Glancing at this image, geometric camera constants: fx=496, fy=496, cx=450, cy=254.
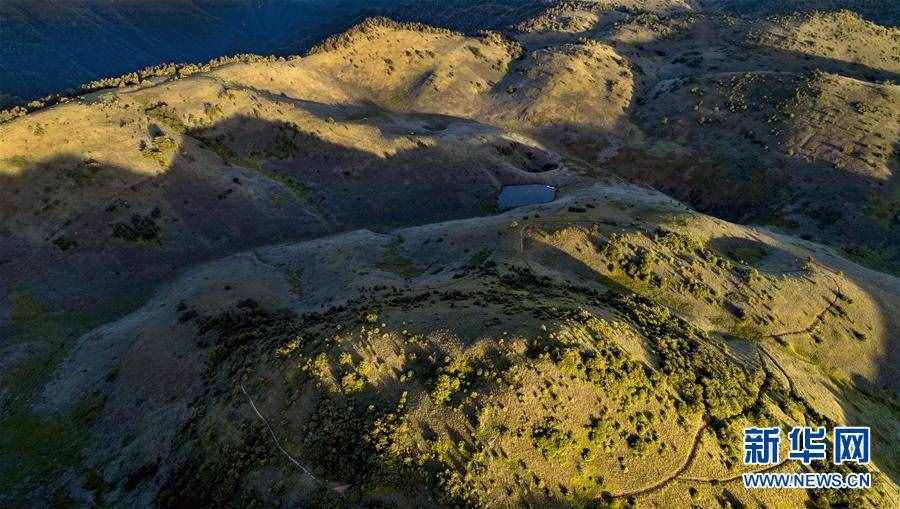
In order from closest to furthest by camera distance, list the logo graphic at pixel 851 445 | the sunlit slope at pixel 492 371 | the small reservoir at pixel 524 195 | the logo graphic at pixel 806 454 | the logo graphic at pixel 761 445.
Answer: the sunlit slope at pixel 492 371 → the logo graphic at pixel 806 454 → the logo graphic at pixel 761 445 → the logo graphic at pixel 851 445 → the small reservoir at pixel 524 195

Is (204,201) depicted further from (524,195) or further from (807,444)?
(807,444)

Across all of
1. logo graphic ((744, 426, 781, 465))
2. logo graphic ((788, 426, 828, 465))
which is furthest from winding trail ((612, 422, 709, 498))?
logo graphic ((788, 426, 828, 465))

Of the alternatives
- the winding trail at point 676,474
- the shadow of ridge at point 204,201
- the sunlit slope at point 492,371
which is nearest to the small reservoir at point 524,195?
the shadow of ridge at point 204,201

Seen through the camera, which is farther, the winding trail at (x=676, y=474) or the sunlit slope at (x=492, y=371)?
the sunlit slope at (x=492, y=371)

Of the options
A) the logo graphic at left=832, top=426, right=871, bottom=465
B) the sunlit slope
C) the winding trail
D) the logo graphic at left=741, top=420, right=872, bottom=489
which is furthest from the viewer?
the logo graphic at left=832, top=426, right=871, bottom=465

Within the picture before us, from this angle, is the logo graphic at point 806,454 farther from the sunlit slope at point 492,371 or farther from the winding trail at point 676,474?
the winding trail at point 676,474

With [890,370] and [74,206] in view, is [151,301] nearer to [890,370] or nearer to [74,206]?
[74,206]

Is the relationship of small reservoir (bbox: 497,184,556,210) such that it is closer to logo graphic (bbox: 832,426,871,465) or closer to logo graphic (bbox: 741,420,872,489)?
logo graphic (bbox: 832,426,871,465)
